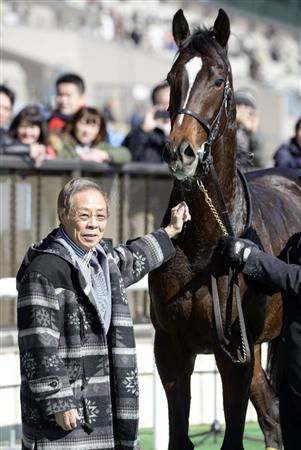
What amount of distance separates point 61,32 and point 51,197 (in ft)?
67.7

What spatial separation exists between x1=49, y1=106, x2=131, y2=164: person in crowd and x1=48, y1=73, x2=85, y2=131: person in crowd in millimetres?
498

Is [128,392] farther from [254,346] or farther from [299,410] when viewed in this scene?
[254,346]

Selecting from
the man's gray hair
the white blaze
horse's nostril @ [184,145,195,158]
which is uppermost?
the white blaze

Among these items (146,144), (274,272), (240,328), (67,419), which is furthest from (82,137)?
(67,419)

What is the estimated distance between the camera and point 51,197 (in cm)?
783

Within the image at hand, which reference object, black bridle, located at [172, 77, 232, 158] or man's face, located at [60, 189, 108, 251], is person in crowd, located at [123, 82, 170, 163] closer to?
black bridle, located at [172, 77, 232, 158]

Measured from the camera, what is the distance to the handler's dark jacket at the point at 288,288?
4.96 m

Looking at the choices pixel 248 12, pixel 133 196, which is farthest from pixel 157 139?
pixel 248 12

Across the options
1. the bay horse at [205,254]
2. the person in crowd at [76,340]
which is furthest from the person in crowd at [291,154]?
the person in crowd at [76,340]

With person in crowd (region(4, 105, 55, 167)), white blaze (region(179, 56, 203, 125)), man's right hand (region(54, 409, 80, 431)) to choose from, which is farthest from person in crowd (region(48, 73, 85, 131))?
man's right hand (region(54, 409, 80, 431))

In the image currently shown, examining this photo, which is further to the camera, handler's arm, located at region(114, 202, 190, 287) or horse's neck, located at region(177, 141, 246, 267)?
horse's neck, located at region(177, 141, 246, 267)

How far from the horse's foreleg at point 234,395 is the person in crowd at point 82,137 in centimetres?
325

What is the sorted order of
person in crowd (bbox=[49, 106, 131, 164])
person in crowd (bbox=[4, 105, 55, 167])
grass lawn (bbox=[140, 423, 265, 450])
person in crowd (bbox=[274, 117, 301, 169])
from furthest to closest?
1. person in crowd (bbox=[274, 117, 301, 169])
2. person in crowd (bbox=[49, 106, 131, 164])
3. person in crowd (bbox=[4, 105, 55, 167])
4. grass lawn (bbox=[140, 423, 265, 450])

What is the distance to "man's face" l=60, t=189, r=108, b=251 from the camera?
178 inches
